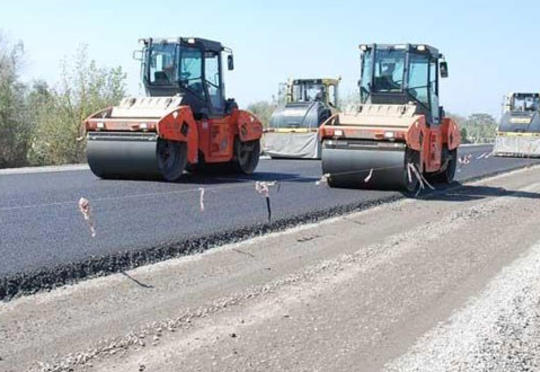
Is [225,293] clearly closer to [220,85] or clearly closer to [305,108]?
[220,85]

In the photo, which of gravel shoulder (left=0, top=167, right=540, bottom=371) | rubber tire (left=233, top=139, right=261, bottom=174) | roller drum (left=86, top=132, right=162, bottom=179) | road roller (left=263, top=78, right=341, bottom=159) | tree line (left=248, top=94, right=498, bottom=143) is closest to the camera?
gravel shoulder (left=0, top=167, right=540, bottom=371)

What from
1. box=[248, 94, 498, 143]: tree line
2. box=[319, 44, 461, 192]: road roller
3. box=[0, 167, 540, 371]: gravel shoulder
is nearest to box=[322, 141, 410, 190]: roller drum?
box=[319, 44, 461, 192]: road roller

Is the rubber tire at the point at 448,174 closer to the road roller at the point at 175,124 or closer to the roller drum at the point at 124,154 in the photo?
→ the road roller at the point at 175,124

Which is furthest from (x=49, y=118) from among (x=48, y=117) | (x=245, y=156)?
(x=245, y=156)

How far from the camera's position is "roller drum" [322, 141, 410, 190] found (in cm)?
1262

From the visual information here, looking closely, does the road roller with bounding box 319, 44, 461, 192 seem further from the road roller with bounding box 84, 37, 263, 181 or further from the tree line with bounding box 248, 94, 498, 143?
the tree line with bounding box 248, 94, 498, 143

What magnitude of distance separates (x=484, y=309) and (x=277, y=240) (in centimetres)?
319

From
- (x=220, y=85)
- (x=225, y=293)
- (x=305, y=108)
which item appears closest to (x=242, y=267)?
(x=225, y=293)

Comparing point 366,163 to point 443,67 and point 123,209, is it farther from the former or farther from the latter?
point 123,209

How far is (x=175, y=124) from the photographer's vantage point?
12.9 meters

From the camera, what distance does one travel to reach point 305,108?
74.9 feet

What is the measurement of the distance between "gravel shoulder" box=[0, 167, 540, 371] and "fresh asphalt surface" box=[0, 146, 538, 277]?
610mm

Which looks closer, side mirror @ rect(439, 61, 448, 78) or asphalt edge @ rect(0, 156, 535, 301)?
asphalt edge @ rect(0, 156, 535, 301)

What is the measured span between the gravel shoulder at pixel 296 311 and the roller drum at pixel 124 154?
450cm
